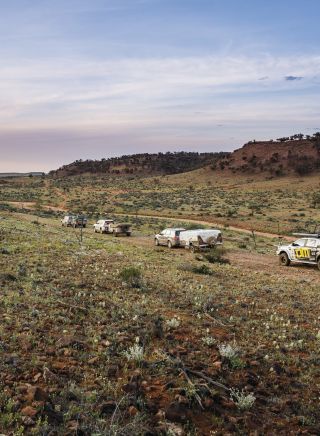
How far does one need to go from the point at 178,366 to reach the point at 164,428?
180 centimetres

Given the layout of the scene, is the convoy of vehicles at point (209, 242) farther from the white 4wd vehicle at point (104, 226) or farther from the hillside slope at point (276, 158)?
the hillside slope at point (276, 158)

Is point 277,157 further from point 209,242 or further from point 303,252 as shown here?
point 303,252

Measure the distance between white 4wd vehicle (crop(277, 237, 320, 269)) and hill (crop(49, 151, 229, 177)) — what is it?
128m

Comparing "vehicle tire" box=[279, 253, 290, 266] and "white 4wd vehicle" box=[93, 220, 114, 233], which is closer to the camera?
"vehicle tire" box=[279, 253, 290, 266]

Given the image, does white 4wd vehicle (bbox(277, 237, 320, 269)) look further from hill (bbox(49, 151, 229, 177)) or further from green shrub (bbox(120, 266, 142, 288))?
hill (bbox(49, 151, 229, 177))

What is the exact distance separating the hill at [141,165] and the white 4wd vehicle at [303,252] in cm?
12795

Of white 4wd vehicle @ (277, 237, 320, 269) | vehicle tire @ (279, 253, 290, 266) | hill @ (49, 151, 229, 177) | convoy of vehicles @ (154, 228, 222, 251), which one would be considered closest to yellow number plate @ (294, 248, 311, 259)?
white 4wd vehicle @ (277, 237, 320, 269)

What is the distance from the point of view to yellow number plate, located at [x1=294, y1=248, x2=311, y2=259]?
2522cm

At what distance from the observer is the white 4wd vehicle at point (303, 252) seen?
982 inches

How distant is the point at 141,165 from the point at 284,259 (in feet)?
471

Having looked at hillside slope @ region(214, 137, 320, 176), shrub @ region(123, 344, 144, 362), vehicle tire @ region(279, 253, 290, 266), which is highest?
hillside slope @ region(214, 137, 320, 176)

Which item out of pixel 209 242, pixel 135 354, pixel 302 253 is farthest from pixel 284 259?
pixel 135 354

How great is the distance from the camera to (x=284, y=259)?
26.4 metres

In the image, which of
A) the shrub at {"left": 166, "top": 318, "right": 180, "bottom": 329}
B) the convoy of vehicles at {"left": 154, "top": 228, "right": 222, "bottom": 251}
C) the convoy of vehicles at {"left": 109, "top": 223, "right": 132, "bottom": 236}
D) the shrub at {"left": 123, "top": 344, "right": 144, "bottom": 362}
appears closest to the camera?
the shrub at {"left": 123, "top": 344, "right": 144, "bottom": 362}
